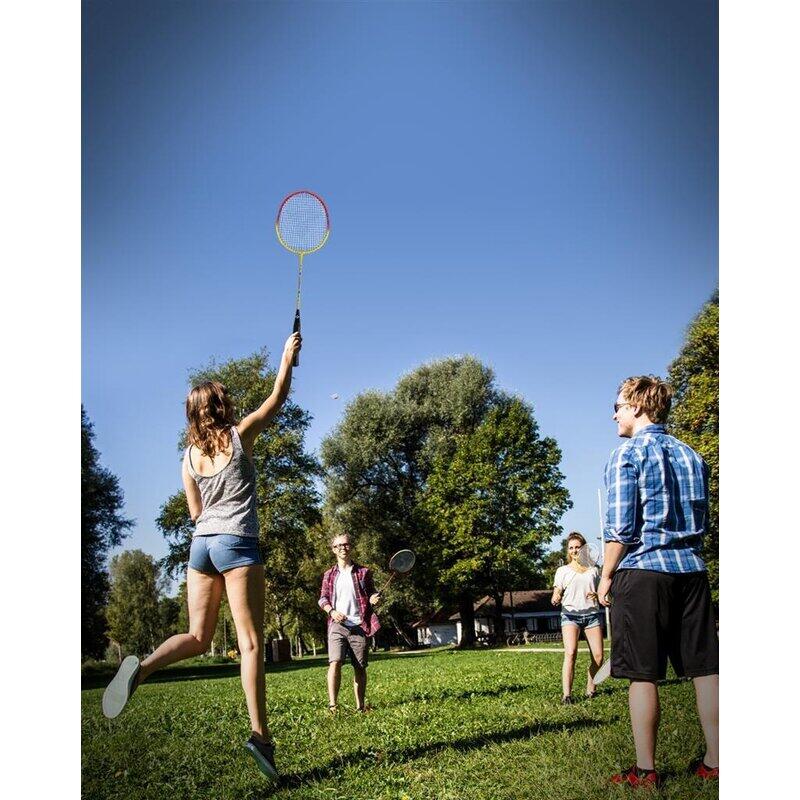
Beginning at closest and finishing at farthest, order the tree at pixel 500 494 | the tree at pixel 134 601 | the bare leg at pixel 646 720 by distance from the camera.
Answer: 1. the bare leg at pixel 646 720
2. the tree at pixel 500 494
3. the tree at pixel 134 601

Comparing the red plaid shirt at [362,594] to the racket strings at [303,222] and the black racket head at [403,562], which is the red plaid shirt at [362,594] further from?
the racket strings at [303,222]

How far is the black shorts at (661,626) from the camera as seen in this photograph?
2.40 m

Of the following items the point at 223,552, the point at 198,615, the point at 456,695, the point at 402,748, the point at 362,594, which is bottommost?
the point at 456,695

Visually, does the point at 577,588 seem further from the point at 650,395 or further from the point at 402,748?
the point at 650,395

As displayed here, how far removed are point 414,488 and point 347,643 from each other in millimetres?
1684

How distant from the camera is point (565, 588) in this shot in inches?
189

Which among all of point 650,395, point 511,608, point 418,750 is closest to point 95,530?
point 418,750

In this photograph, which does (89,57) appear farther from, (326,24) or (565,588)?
(565,588)

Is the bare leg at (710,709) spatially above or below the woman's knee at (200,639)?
below

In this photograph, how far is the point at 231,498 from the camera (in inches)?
104

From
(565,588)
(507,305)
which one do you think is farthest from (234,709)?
(507,305)

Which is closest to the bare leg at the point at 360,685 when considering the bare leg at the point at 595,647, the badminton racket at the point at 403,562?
the badminton racket at the point at 403,562

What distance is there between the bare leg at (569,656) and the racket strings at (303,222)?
2650 mm
